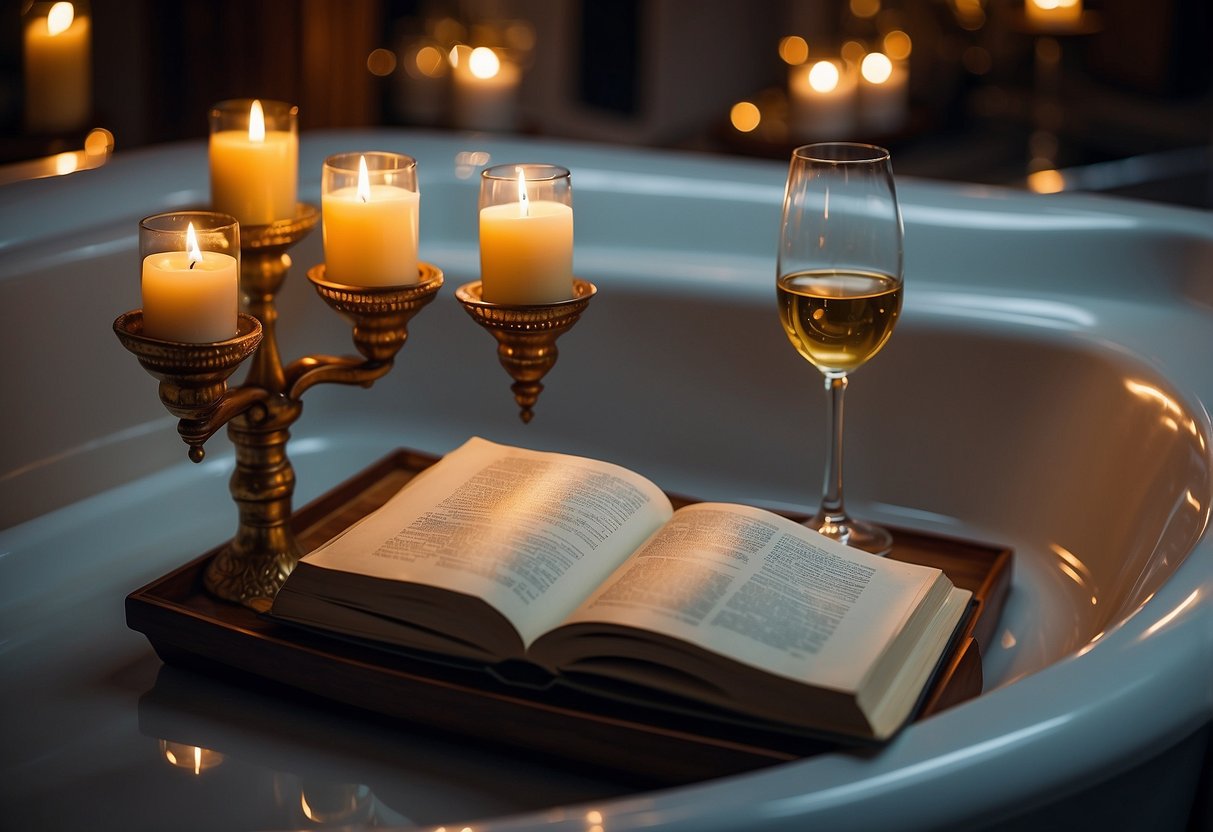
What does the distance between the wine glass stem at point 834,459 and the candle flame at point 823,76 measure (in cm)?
166

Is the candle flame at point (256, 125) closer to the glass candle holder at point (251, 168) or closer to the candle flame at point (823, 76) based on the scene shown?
the glass candle holder at point (251, 168)

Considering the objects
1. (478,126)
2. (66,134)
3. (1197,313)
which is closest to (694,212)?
(1197,313)

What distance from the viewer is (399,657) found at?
77 cm

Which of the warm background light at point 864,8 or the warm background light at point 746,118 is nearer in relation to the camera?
the warm background light at point 746,118

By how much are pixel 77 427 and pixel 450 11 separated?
355cm

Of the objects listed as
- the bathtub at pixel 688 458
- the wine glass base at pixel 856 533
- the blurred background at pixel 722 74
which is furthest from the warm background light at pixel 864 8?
the wine glass base at pixel 856 533

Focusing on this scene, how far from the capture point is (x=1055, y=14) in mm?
3467

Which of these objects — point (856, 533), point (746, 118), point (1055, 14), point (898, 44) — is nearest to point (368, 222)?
point (856, 533)

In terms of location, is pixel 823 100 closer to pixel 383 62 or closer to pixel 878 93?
pixel 878 93

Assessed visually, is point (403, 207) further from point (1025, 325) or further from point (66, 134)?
point (66, 134)

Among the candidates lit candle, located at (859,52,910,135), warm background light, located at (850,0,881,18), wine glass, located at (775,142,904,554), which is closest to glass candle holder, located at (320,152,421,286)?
wine glass, located at (775,142,904,554)

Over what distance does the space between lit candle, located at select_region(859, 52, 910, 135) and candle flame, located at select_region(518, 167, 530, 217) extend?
6.20 ft

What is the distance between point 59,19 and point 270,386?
1.03m

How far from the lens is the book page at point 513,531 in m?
0.72
